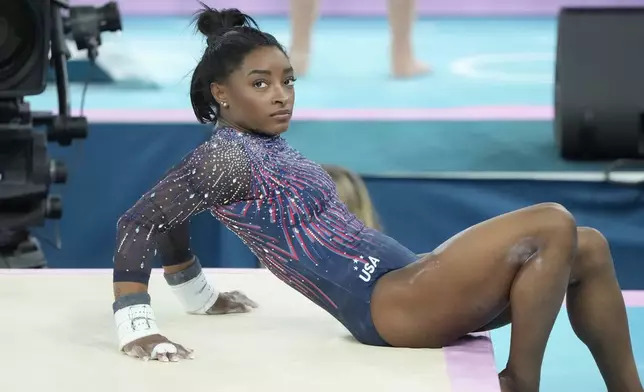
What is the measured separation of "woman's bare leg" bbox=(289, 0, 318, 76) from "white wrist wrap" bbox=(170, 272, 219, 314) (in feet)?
6.73

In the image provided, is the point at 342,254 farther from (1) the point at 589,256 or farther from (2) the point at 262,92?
(1) the point at 589,256

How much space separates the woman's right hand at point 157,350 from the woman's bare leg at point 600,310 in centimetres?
50

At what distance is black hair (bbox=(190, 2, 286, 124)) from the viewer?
66.9 inches

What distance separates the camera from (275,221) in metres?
1.66

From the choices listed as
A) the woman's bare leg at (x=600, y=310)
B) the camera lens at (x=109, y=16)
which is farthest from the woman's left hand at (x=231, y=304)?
the camera lens at (x=109, y=16)

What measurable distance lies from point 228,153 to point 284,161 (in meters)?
0.09

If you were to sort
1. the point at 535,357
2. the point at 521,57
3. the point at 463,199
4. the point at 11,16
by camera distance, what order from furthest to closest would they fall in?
the point at 521,57
the point at 463,199
the point at 11,16
the point at 535,357

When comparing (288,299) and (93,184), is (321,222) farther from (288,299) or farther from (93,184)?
(93,184)

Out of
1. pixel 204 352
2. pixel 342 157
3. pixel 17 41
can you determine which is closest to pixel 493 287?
pixel 204 352

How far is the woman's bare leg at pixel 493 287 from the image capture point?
1.56 metres

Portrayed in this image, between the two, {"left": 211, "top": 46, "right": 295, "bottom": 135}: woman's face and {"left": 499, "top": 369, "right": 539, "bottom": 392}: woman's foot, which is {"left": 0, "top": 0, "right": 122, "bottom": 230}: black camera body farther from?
{"left": 499, "top": 369, "right": 539, "bottom": 392}: woman's foot

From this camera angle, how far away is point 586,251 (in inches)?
65.4

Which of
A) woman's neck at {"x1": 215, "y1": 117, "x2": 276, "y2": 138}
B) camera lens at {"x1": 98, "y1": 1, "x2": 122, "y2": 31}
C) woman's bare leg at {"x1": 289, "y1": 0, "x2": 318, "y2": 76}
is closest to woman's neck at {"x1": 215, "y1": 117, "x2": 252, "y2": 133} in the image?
woman's neck at {"x1": 215, "y1": 117, "x2": 276, "y2": 138}

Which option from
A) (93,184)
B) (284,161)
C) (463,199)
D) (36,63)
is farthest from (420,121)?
(284,161)
